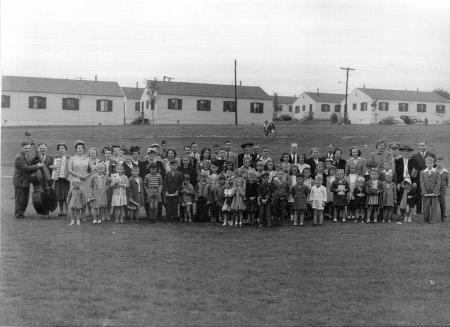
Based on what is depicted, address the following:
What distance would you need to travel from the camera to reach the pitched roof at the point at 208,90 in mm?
44625

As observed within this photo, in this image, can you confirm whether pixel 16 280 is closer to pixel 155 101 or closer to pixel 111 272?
pixel 111 272

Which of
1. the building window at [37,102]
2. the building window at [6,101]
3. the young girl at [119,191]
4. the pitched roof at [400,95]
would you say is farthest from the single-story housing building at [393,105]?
the young girl at [119,191]

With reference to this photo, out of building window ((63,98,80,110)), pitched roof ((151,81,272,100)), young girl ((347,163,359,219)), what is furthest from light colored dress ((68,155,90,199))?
pitched roof ((151,81,272,100))

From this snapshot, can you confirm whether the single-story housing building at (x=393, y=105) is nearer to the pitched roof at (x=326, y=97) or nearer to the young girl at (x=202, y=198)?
the pitched roof at (x=326, y=97)

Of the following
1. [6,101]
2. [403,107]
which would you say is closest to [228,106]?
[6,101]

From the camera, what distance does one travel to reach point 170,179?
10.6m

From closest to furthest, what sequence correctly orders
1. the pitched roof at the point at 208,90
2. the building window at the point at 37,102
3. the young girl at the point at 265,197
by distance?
the young girl at the point at 265,197 < the building window at the point at 37,102 < the pitched roof at the point at 208,90

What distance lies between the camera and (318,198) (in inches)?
403

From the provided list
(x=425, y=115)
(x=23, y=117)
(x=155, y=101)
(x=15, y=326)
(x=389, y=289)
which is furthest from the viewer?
(x=425, y=115)

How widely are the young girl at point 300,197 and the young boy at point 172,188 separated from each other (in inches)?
91.9

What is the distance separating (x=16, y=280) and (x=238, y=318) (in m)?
2.80

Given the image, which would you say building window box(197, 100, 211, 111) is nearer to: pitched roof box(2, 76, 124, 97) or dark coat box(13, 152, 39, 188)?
pitched roof box(2, 76, 124, 97)

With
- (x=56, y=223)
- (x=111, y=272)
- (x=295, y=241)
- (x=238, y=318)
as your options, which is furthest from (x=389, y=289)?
(x=56, y=223)

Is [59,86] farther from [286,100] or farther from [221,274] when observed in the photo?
[286,100]
